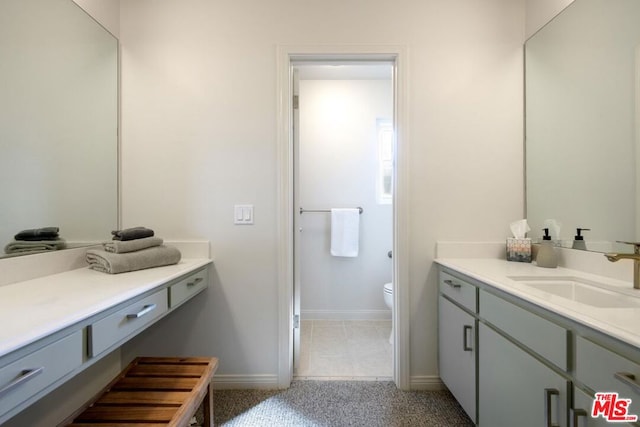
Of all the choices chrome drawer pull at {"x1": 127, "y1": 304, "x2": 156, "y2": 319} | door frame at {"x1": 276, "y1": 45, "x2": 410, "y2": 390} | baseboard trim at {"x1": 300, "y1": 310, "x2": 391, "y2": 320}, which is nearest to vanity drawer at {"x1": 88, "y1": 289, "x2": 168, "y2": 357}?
chrome drawer pull at {"x1": 127, "y1": 304, "x2": 156, "y2": 319}

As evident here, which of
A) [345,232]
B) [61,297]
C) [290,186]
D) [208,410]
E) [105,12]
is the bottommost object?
[208,410]

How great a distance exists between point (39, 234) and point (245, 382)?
132cm

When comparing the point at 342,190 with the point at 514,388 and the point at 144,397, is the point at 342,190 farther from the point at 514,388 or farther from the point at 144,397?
the point at 144,397

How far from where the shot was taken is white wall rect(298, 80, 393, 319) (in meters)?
2.87

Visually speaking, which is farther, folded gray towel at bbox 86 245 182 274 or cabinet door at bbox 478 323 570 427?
folded gray towel at bbox 86 245 182 274

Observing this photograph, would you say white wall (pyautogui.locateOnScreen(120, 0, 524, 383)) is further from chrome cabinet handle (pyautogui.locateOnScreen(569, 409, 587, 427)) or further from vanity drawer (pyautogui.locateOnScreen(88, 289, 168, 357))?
chrome cabinet handle (pyautogui.locateOnScreen(569, 409, 587, 427))

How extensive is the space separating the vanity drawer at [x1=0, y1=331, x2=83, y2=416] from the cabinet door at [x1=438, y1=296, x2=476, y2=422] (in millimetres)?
1514

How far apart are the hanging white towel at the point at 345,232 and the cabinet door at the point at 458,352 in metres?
1.19

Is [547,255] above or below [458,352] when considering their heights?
above

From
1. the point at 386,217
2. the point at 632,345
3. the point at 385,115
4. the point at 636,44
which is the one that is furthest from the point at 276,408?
the point at 385,115

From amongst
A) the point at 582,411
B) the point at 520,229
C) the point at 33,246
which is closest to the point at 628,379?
the point at 582,411

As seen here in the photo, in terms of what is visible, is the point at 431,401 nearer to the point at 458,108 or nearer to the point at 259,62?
the point at 458,108

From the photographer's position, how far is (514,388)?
42.2 inches

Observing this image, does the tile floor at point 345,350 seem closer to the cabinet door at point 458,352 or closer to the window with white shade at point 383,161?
the cabinet door at point 458,352
